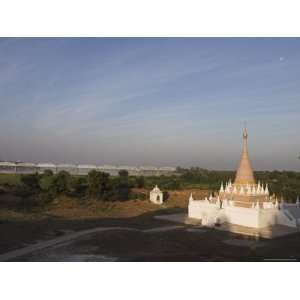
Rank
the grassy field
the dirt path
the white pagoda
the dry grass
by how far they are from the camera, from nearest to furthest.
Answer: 1. the dirt path
2. the white pagoda
3. the dry grass
4. the grassy field

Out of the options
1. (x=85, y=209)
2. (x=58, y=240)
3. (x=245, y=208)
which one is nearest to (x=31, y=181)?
(x=85, y=209)

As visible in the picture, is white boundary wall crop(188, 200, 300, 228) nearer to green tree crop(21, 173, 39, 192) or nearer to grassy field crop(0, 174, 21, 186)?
green tree crop(21, 173, 39, 192)

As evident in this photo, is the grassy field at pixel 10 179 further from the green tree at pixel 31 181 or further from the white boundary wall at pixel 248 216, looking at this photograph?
the white boundary wall at pixel 248 216

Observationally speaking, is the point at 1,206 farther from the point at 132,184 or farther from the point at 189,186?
the point at 189,186

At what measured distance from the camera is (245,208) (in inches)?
401

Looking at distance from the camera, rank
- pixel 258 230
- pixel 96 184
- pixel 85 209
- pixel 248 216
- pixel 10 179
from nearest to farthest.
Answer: pixel 258 230 → pixel 248 216 → pixel 85 209 → pixel 96 184 → pixel 10 179

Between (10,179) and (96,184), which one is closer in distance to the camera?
(96,184)

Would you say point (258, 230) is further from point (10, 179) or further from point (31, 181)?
point (10, 179)

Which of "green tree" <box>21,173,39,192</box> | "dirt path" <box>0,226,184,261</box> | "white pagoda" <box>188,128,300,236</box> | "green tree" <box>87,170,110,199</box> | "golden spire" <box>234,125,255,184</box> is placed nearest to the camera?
"dirt path" <box>0,226,184,261</box>

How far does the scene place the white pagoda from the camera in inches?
397

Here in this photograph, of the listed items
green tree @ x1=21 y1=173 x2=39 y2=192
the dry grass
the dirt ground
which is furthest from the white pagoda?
green tree @ x1=21 y1=173 x2=39 y2=192

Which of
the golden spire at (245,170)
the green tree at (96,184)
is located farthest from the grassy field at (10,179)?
the golden spire at (245,170)

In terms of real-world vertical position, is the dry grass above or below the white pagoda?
below
